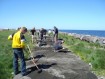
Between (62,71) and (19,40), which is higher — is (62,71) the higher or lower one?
the lower one

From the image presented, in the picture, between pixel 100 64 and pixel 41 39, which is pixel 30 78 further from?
pixel 41 39

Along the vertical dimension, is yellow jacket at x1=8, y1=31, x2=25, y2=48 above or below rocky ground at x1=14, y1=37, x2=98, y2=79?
above

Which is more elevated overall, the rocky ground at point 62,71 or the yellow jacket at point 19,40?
the yellow jacket at point 19,40

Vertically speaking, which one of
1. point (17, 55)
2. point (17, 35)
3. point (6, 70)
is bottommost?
point (6, 70)

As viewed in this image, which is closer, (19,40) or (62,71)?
(19,40)

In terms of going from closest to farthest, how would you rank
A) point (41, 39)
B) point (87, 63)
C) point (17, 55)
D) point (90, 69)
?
point (17, 55) → point (90, 69) → point (87, 63) → point (41, 39)

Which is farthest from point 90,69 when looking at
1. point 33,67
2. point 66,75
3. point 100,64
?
point 33,67

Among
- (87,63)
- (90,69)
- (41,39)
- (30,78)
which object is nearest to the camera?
(30,78)

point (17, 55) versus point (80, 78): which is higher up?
point (17, 55)

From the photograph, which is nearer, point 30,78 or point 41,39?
point 30,78

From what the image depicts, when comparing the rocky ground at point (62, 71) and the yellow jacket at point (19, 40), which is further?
the rocky ground at point (62, 71)

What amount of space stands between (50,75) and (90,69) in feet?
8.22

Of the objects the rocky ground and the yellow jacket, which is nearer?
the yellow jacket

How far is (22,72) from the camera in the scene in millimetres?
10984
